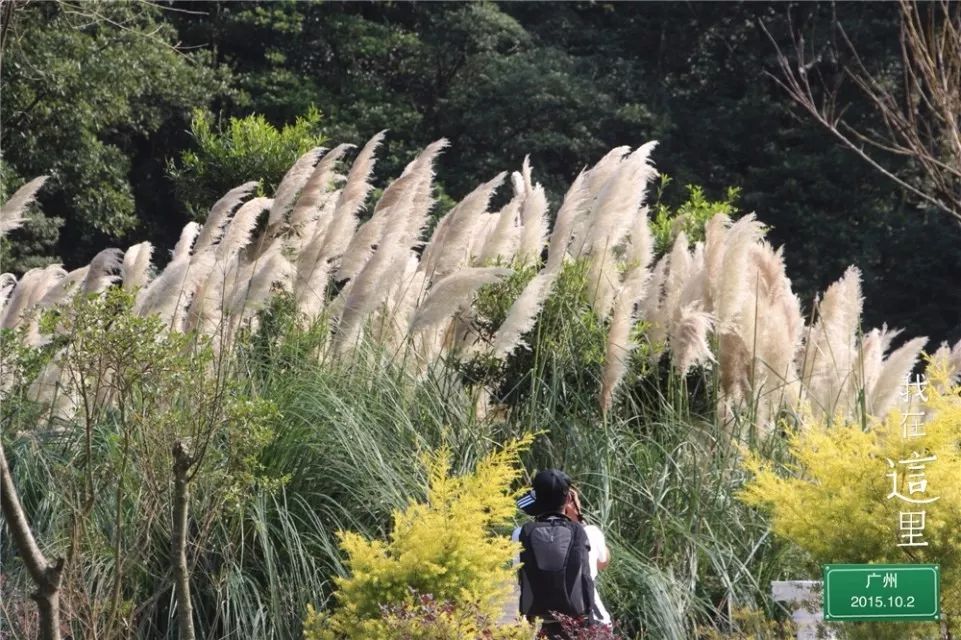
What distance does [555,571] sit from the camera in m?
4.89

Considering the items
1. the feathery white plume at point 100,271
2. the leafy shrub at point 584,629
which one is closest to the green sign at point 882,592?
the leafy shrub at point 584,629

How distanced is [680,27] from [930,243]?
6251 millimetres

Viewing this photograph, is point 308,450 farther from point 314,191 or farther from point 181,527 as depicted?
point 314,191

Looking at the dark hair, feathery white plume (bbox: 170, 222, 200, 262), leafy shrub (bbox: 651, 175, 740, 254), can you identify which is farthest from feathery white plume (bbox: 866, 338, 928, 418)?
feathery white plume (bbox: 170, 222, 200, 262)

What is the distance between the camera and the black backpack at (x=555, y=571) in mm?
4863

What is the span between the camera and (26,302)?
765cm

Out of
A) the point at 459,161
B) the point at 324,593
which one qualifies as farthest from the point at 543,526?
the point at 459,161

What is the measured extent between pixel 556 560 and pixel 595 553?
0.16m

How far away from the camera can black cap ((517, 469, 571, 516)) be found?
5.00 m

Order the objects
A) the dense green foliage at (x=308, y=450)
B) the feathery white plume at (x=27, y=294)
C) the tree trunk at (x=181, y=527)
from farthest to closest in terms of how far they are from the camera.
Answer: the feathery white plume at (x=27, y=294)
the dense green foliage at (x=308, y=450)
the tree trunk at (x=181, y=527)

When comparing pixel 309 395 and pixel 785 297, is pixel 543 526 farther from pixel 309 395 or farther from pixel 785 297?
pixel 785 297

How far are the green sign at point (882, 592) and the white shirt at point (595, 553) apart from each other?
73cm

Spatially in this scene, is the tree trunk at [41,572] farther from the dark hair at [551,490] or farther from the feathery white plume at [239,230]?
the feathery white plume at [239,230]

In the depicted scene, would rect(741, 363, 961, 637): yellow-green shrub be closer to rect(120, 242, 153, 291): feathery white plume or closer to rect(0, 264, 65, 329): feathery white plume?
rect(120, 242, 153, 291): feathery white plume
